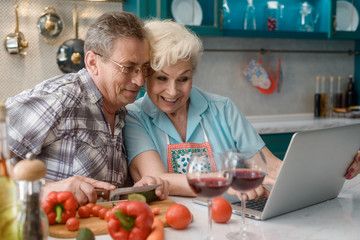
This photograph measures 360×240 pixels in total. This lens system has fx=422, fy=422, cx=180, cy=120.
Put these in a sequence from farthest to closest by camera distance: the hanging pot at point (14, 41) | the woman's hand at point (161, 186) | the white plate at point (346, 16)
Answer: the white plate at point (346, 16) < the hanging pot at point (14, 41) < the woman's hand at point (161, 186)

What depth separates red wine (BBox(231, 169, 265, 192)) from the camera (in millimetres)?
1049

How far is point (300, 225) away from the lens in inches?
45.7

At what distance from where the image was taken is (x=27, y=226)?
0.80 m

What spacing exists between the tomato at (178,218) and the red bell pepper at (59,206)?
0.26 metres

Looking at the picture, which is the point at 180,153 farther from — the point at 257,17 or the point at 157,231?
the point at 257,17

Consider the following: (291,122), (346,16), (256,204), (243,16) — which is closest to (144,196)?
(256,204)

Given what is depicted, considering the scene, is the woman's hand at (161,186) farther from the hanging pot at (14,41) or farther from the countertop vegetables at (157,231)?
the hanging pot at (14,41)

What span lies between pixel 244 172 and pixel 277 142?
248cm

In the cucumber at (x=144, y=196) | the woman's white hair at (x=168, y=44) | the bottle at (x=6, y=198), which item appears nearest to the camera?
the bottle at (x=6, y=198)

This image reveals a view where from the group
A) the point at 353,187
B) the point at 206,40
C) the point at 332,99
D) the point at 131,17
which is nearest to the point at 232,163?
the point at 353,187

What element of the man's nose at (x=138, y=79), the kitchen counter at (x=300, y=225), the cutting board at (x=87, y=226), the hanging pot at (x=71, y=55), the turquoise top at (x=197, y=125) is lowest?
the kitchen counter at (x=300, y=225)

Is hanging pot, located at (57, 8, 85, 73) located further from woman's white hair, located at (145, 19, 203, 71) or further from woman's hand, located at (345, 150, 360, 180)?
woman's hand, located at (345, 150, 360, 180)

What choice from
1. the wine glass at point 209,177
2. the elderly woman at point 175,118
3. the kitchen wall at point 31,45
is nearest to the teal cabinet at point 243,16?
the kitchen wall at point 31,45

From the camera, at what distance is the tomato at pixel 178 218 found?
1100mm
